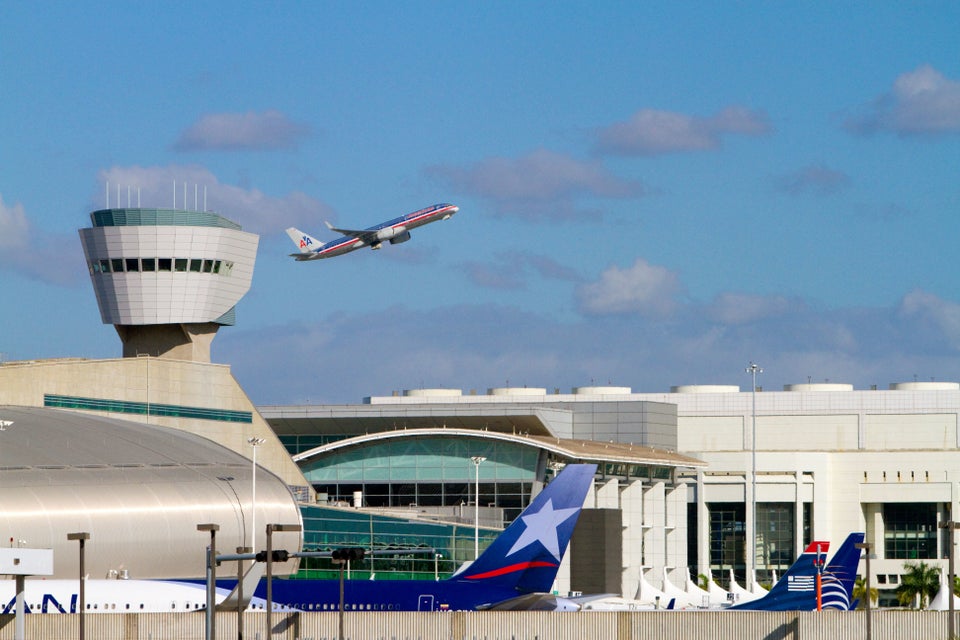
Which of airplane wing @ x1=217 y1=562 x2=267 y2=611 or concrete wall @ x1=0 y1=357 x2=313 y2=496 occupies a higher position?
concrete wall @ x1=0 y1=357 x2=313 y2=496

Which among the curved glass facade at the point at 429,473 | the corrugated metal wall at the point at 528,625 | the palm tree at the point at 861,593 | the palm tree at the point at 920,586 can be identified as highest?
the curved glass facade at the point at 429,473

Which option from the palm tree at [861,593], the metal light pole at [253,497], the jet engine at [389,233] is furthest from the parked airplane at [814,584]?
the palm tree at [861,593]

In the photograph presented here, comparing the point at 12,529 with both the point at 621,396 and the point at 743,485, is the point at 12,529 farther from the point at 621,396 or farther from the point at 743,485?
the point at 621,396

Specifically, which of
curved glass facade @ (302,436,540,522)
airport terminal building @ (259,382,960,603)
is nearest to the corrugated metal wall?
curved glass facade @ (302,436,540,522)

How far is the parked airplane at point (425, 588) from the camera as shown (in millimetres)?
60906

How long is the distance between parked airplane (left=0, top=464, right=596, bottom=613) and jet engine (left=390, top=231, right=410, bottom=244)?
54.4m

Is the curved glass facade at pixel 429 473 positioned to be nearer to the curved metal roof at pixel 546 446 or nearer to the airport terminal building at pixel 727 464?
the airport terminal building at pixel 727 464

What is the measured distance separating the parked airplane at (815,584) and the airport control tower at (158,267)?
80.9 meters

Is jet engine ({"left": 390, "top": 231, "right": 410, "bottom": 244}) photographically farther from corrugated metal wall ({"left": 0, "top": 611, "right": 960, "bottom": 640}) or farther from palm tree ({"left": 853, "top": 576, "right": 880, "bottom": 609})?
corrugated metal wall ({"left": 0, "top": 611, "right": 960, "bottom": 640})

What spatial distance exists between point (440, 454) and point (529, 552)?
226 ft

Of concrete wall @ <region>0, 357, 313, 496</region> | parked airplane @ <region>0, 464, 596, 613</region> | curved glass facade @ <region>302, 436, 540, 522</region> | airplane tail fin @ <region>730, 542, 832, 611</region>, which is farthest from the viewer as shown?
curved glass facade @ <region>302, 436, 540, 522</region>

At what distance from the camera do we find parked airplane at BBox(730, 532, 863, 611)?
2913 inches

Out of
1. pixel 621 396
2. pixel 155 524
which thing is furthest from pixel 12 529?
pixel 621 396

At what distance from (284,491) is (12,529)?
884 inches
